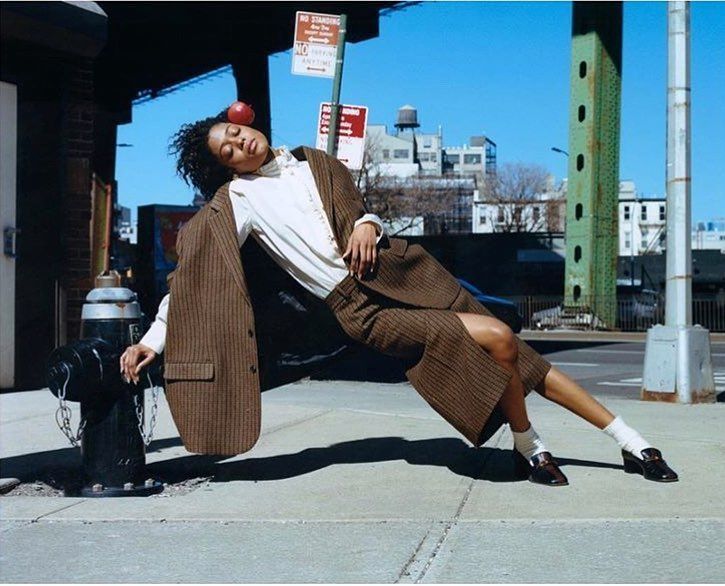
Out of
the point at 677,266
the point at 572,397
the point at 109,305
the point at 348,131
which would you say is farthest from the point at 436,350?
the point at 677,266

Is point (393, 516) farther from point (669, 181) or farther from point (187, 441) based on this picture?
point (669, 181)

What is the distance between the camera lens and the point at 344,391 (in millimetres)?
10156

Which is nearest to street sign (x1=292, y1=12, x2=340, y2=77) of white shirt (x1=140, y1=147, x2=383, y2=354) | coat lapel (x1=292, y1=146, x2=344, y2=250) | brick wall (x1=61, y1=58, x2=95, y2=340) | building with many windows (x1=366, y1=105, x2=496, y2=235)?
brick wall (x1=61, y1=58, x2=95, y2=340)

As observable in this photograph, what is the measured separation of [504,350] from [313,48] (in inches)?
197

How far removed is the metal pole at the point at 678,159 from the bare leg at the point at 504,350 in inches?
187

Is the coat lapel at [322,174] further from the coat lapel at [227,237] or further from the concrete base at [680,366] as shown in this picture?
the concrete base at [680,366]

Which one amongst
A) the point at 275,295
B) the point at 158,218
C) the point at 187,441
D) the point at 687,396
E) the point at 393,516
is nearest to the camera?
the point at 393,516

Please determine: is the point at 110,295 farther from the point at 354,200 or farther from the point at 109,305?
the point at 354,200

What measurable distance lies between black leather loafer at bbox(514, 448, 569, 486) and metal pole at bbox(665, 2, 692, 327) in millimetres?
4557

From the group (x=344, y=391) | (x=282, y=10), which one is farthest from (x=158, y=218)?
(x=344, y=391)

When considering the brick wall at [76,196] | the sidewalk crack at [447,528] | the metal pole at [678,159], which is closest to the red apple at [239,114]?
the sidewalk crack at [447,528]

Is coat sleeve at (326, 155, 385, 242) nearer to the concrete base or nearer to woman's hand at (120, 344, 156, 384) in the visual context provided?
woman's hand at (120, 344, 156, 384)

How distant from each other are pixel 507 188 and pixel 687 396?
269 feet

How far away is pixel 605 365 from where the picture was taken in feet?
48.8
